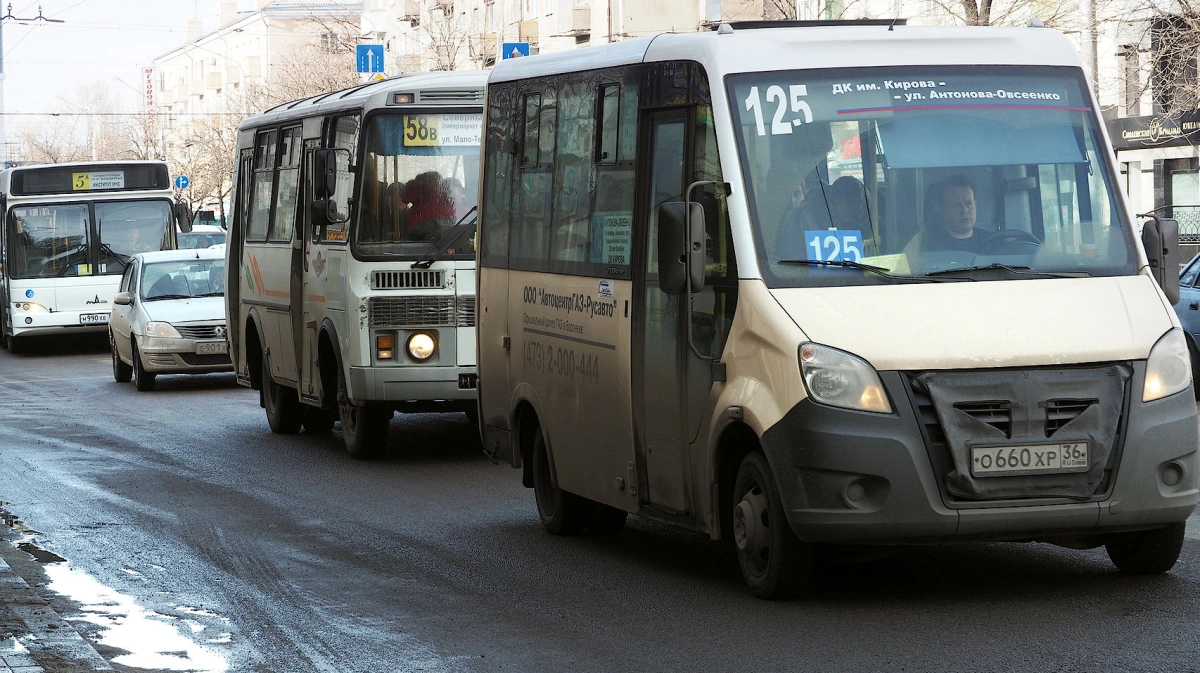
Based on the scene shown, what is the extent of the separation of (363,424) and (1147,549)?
25.6 ft

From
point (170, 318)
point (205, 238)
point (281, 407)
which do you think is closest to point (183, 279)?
point (170, 318)

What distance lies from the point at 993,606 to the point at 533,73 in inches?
163

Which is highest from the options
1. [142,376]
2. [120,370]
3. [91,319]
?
[91,319]

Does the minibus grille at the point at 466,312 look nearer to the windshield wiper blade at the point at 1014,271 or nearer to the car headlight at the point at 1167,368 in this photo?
the windshield wiper blade at the point at 1014,271

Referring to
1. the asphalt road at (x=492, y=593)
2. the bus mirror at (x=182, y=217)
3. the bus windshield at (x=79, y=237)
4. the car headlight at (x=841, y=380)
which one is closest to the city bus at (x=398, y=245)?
the asphalt road at (x=492, y=593)

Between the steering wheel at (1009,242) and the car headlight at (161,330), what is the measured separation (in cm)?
1589

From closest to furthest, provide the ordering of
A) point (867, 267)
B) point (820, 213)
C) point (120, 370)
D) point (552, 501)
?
point (867, 267) < point (820, 213) < point (552, 501) < point (120, 370)

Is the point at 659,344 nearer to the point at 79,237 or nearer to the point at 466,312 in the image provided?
the point at 466,312

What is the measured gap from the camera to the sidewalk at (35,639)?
7020mm

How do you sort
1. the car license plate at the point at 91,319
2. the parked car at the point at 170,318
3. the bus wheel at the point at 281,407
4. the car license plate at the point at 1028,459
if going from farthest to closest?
the car license plate at the point at 91,319, the parked car at the point at 170,318, the bus wheel at the point at 281,407, the car license plate at the point at 1028,459

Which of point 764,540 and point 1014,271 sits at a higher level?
point 1014,271

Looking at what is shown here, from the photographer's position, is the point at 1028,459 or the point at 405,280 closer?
the point at 1028,459

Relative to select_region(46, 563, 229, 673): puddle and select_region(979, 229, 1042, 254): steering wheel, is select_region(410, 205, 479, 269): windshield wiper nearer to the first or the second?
select_region(46, 563, 229, 673): puddle

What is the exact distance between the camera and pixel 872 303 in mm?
7535
